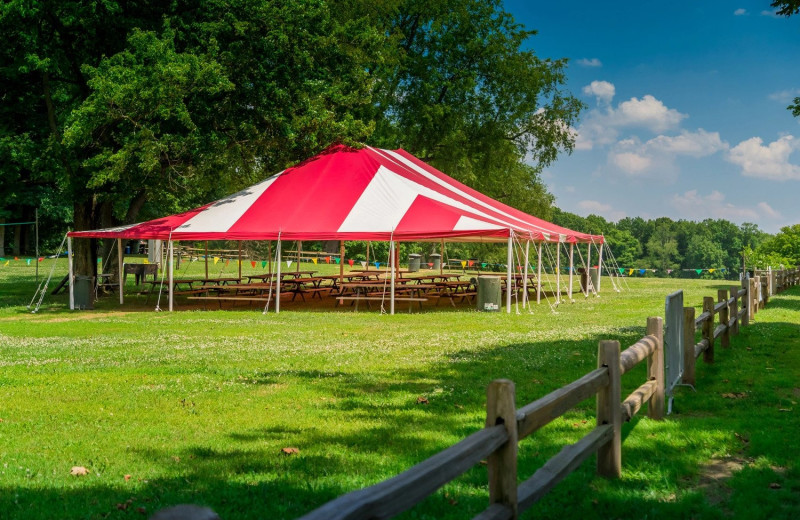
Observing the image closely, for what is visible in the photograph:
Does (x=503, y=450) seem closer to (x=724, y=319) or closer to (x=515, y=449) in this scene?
(x=515, y=449)

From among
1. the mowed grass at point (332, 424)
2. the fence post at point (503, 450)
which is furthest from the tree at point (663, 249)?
the fence post at point (503, 450)

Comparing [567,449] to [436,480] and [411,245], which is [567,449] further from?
[411,245]

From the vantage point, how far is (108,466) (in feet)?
17.1

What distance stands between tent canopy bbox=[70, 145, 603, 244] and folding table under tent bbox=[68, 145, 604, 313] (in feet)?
0.08

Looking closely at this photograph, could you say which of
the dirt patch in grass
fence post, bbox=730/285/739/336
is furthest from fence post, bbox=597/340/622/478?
fence post, bbox=730/285/739/336

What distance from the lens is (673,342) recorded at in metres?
7.00

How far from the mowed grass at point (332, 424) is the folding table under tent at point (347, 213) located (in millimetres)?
5680

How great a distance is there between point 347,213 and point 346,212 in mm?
76

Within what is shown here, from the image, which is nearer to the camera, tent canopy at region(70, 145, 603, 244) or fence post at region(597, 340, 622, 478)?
fence post at region(597, 340, 622, 478)

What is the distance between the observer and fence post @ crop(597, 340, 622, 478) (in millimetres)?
4855

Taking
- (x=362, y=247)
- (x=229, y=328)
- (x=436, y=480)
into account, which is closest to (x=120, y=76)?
(x=229, y=328)

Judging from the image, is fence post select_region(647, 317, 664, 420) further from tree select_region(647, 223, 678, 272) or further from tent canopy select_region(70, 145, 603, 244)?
A: tree select_region(647, 223, 678, 272)

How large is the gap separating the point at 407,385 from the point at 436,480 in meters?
5.57

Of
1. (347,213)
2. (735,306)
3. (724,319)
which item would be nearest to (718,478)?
(724,319)
